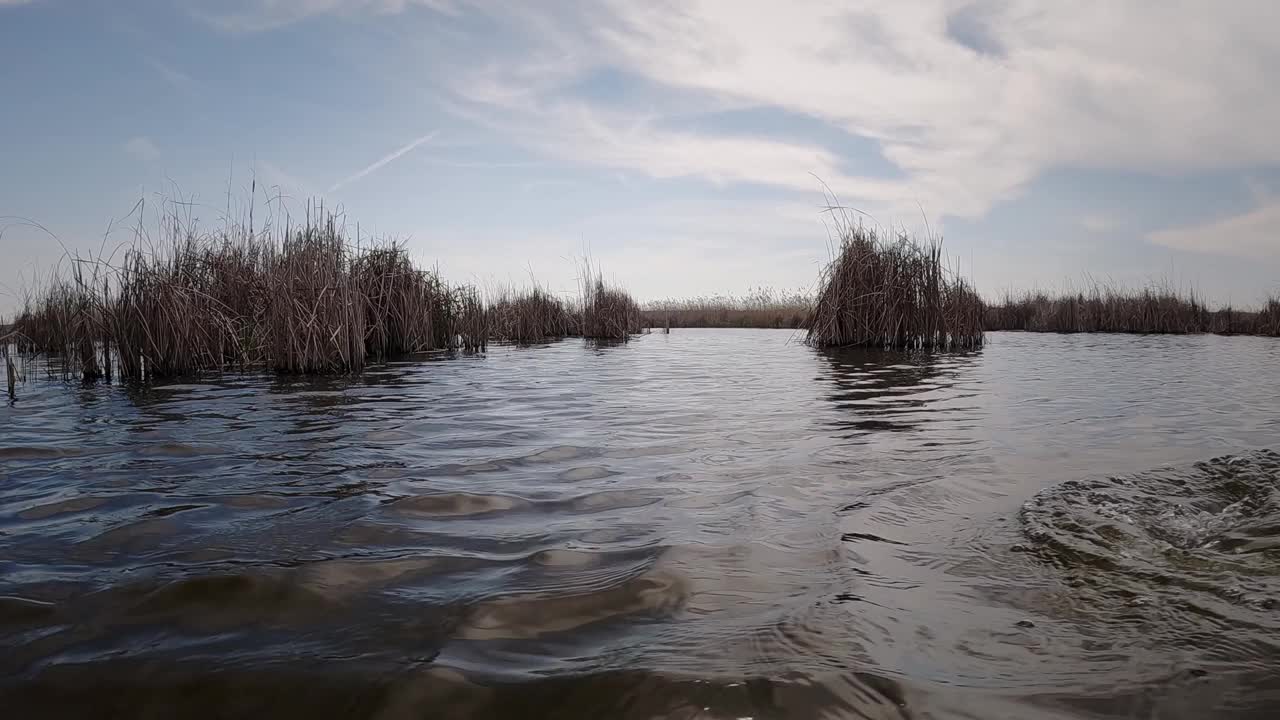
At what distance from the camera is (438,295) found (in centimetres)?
1306

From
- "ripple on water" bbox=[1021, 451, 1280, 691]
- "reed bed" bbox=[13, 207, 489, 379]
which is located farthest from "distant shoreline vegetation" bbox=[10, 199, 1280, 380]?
"ripple on water" bbox=[1021, 451, 1280, 691]

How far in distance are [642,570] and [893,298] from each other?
11462 mm

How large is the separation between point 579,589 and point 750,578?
47cm

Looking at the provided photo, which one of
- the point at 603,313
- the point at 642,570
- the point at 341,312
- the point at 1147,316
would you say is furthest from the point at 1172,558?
the point at 1147,316

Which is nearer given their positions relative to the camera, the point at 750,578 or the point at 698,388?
the point at 750,578

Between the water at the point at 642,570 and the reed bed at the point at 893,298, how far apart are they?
25.9 feet

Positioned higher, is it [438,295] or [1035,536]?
[438,295]

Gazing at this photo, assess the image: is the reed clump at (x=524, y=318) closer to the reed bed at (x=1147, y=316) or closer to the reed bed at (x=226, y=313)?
the reed bed at (x=226, y=313)

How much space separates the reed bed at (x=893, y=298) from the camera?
40.0 ft

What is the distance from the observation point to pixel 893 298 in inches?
485

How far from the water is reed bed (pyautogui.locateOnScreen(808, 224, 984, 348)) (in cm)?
789

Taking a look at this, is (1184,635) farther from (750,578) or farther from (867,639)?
(750,578)

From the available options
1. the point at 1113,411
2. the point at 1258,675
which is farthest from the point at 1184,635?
the point at 1113,411

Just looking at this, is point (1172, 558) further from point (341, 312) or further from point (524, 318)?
point (524, 318)
